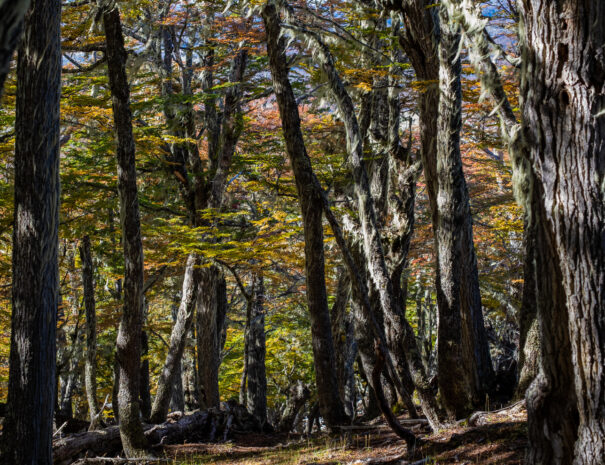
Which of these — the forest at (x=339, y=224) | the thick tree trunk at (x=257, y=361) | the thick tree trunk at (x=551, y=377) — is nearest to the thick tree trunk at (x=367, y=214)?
the forest at (x=339, y=224)

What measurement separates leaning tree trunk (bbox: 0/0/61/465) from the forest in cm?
2

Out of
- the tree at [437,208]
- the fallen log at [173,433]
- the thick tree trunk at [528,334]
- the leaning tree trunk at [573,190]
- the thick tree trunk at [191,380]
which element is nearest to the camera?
the leaning tree trunk at [573,190]

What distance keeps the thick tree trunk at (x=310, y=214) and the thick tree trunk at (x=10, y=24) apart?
20.1 ft

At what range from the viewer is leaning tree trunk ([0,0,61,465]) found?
515cm

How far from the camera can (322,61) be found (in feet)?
25.4

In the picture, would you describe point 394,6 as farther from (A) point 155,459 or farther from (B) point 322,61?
(A) point 155,459

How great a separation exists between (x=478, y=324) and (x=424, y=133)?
9.12ft

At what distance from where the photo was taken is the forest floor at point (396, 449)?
527 cm

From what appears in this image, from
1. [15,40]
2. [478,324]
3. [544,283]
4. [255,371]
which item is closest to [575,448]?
[544,283]

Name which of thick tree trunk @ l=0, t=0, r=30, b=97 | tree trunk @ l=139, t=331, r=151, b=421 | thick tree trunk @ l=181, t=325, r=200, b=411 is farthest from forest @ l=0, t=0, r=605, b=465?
thick tree trunk @ l=181, t=325, r=200, b=411

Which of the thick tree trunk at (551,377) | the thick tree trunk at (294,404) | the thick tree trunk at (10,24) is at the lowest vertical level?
the thick tree trunk at (294,404)

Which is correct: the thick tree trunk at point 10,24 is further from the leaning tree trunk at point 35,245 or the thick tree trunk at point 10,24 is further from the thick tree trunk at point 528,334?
the thick tree trunk at point 528,334

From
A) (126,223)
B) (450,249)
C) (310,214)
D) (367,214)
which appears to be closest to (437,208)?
(450,249)

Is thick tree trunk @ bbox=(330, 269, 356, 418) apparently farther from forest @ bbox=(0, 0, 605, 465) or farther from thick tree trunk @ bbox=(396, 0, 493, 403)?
thick tree trunk @ bbox=(396, 0, 493, 403)
